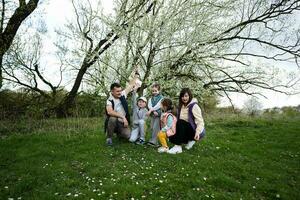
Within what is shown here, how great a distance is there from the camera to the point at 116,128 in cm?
757

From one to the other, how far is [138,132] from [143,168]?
2.00 m

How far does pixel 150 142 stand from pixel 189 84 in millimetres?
4449

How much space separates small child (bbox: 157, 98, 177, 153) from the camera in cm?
682

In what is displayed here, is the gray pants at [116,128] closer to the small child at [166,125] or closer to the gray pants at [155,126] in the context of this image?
the gray pants at [155,126]

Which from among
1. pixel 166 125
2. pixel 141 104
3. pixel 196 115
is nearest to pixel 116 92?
pixel 141 104

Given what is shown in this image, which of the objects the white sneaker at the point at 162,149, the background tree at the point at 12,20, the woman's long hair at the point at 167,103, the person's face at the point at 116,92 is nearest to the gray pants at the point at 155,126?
the woman's long hair at the point at 167,103

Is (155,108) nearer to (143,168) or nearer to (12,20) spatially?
(143,168)

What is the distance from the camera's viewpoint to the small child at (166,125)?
6.82m

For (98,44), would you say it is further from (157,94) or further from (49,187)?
(49,187)

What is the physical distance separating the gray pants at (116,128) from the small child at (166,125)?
1.02m

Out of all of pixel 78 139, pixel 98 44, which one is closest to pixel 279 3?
pixel 98 44

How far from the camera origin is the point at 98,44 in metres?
11.6

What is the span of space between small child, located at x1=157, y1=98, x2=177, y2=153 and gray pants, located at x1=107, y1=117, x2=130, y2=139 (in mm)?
1015

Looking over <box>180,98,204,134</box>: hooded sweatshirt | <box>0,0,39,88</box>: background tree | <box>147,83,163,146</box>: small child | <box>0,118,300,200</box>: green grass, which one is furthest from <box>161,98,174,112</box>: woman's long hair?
<box>0,0,39,88</box>: background tree
